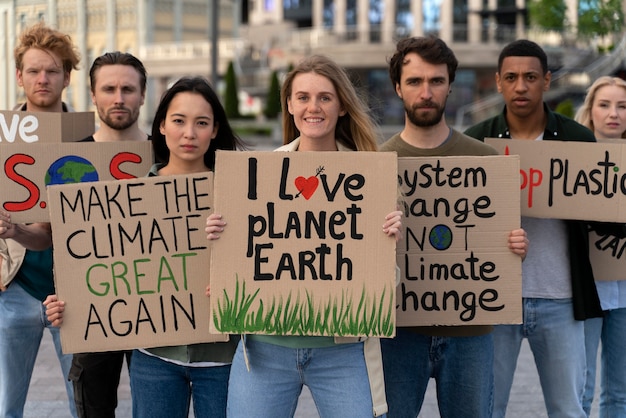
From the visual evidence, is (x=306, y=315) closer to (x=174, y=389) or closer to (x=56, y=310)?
(x=174, y=389)

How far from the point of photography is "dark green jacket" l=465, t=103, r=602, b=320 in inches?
155

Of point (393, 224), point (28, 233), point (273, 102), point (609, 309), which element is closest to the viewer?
point (393, 224)

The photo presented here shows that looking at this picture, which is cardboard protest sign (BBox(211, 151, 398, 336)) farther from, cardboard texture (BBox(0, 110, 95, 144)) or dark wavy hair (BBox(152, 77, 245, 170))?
cardboard texture (BBox(0, 110, 95, 144))

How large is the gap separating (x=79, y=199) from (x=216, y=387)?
867 mm

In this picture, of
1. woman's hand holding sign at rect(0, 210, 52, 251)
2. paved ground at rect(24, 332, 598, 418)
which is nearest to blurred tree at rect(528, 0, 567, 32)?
paved ground at rect(24, 332, 598, 418)

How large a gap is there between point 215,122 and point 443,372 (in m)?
1.33

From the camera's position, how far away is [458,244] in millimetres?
3590

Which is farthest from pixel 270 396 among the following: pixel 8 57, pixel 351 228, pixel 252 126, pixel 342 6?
pixel 342 6

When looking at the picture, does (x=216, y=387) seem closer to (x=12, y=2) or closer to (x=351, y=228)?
(x=351, y=228)

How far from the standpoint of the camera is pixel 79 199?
11.3ft

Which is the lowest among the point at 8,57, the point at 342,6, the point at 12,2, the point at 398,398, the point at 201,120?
the point at 398,398

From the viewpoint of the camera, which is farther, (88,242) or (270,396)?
(88,242)

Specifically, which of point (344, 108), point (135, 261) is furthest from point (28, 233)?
point (344, 108)

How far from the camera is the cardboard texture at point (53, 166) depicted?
3.86 metres
